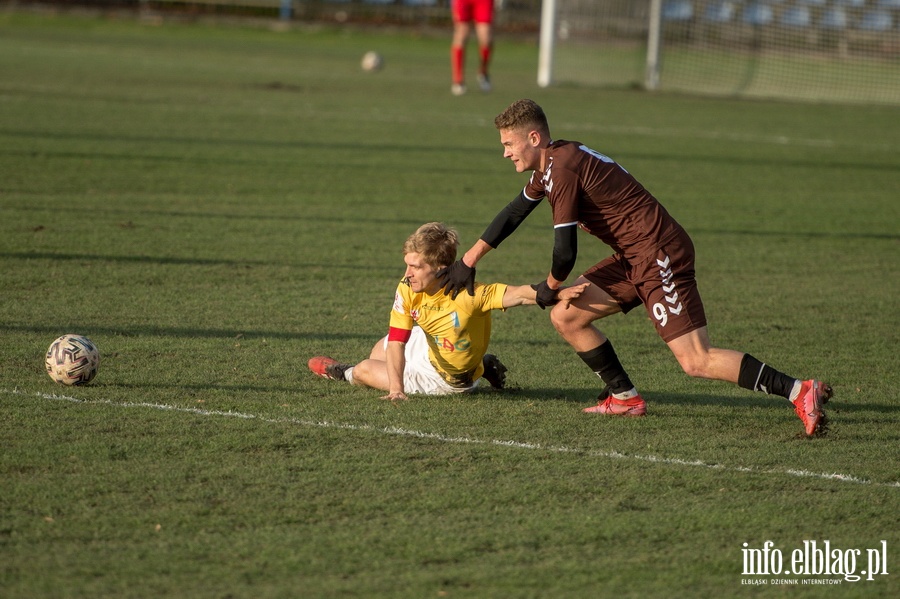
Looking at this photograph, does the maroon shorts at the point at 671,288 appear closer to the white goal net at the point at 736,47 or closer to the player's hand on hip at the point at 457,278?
the player's hand on hip at the point at 457,278

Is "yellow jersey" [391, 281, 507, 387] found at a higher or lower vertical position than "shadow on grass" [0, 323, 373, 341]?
higher

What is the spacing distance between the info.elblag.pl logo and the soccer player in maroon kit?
1289mm

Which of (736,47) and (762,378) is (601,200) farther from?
(736,47)

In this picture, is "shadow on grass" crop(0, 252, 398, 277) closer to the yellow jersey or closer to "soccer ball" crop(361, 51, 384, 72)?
the yellow jersey

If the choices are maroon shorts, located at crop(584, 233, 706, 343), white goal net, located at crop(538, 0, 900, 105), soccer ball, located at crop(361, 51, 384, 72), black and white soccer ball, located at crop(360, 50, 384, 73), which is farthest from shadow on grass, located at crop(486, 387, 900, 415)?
soccer ball, located at crop(361, 51, 384, 72)

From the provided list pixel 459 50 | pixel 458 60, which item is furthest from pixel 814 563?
pixel 458 60

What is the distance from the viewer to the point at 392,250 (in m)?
9.83

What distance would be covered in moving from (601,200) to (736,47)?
2449cm

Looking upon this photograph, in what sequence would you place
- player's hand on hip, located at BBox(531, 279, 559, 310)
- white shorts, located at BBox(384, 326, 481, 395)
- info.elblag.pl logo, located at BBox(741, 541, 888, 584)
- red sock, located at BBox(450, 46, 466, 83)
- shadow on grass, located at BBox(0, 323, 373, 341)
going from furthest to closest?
red sock, located at BBox(450, 46, 466, 83)
shadow on grass, located at BBox(0, 323, 373, 341)
white shorts, located at BBox(384, 326, 481, 395)
player's hand on hip, located at BBox(531, 279, 559, 310)
info.elblag.pl logo, located at BBox(741, 541, 888, 584)

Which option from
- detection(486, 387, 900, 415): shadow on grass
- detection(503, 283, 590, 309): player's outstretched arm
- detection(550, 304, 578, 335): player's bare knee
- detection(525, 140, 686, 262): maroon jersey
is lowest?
detection(486, 387, 900, 415): shadow on grass

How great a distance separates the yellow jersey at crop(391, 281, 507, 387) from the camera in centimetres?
586

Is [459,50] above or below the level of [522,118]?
above

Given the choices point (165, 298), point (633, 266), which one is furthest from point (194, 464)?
point (165, 298)

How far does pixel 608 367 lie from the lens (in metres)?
5.87
